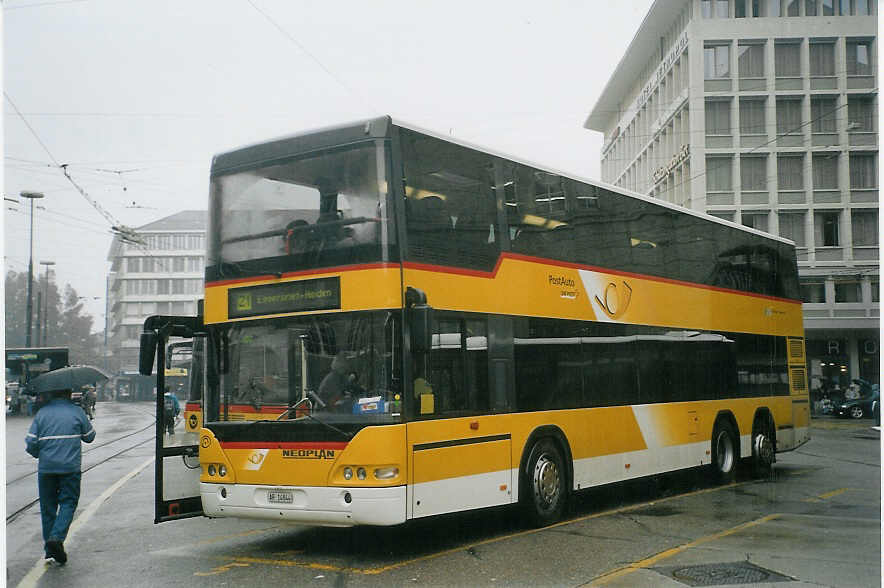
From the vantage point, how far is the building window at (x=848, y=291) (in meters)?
33.2

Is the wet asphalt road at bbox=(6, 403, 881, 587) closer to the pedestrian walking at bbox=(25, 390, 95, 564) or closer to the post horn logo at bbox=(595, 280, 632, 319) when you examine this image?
the pedestrian walking at bbox=(25, 390, 95, 564)

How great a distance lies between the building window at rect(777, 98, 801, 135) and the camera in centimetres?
3045

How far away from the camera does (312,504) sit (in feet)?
28.9

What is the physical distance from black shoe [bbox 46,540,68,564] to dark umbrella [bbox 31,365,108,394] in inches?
56.2

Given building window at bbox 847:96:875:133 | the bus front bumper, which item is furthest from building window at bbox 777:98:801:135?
the bus front bumper

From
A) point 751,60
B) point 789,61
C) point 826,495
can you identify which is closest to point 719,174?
point 751,60

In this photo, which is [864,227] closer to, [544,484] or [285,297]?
[544,484]

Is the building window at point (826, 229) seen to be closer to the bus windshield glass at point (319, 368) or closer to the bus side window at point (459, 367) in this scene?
the bus side window at point (459, 367)

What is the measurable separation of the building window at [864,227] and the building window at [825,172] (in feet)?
4.22

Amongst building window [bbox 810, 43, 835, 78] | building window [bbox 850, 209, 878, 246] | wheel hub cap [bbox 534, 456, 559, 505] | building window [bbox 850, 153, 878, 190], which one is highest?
building window [bbox 810, 43, 835, 78]

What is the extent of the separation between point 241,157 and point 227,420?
267 centimetres

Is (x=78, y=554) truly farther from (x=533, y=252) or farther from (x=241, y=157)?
(x=533, y=252)

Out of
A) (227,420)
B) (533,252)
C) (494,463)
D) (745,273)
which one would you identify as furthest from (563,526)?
(745,273)

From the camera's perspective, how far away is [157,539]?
10250 mm
